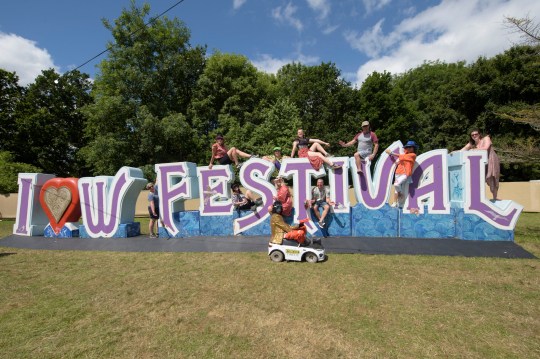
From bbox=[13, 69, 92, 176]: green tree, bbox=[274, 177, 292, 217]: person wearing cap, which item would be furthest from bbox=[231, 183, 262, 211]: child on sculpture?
bbox=[13, 69, 92, 176]: green tree

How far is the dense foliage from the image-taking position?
24.2m

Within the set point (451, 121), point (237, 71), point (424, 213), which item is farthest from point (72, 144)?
point (451, 121)

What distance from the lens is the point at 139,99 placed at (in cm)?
2573

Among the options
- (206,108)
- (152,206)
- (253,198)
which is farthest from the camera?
(206,108)

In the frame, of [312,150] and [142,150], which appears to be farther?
[142,150]

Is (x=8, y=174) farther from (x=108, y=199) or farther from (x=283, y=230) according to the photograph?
(x=283, y=230)

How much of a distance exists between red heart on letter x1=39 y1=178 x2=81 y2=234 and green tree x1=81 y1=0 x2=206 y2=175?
493 inches

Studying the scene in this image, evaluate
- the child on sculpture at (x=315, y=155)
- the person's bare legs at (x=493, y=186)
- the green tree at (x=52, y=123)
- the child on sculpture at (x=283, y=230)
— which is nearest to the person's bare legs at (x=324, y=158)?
the child on sculpture at (x=315, y=155)

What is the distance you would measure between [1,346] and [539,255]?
10.6 m

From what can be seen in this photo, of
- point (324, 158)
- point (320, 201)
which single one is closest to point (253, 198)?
point (320, 201)

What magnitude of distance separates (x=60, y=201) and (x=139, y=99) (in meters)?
16.7

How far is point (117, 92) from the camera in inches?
982

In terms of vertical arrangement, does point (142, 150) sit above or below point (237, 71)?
below

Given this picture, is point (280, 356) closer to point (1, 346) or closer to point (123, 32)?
point (1, 346)
